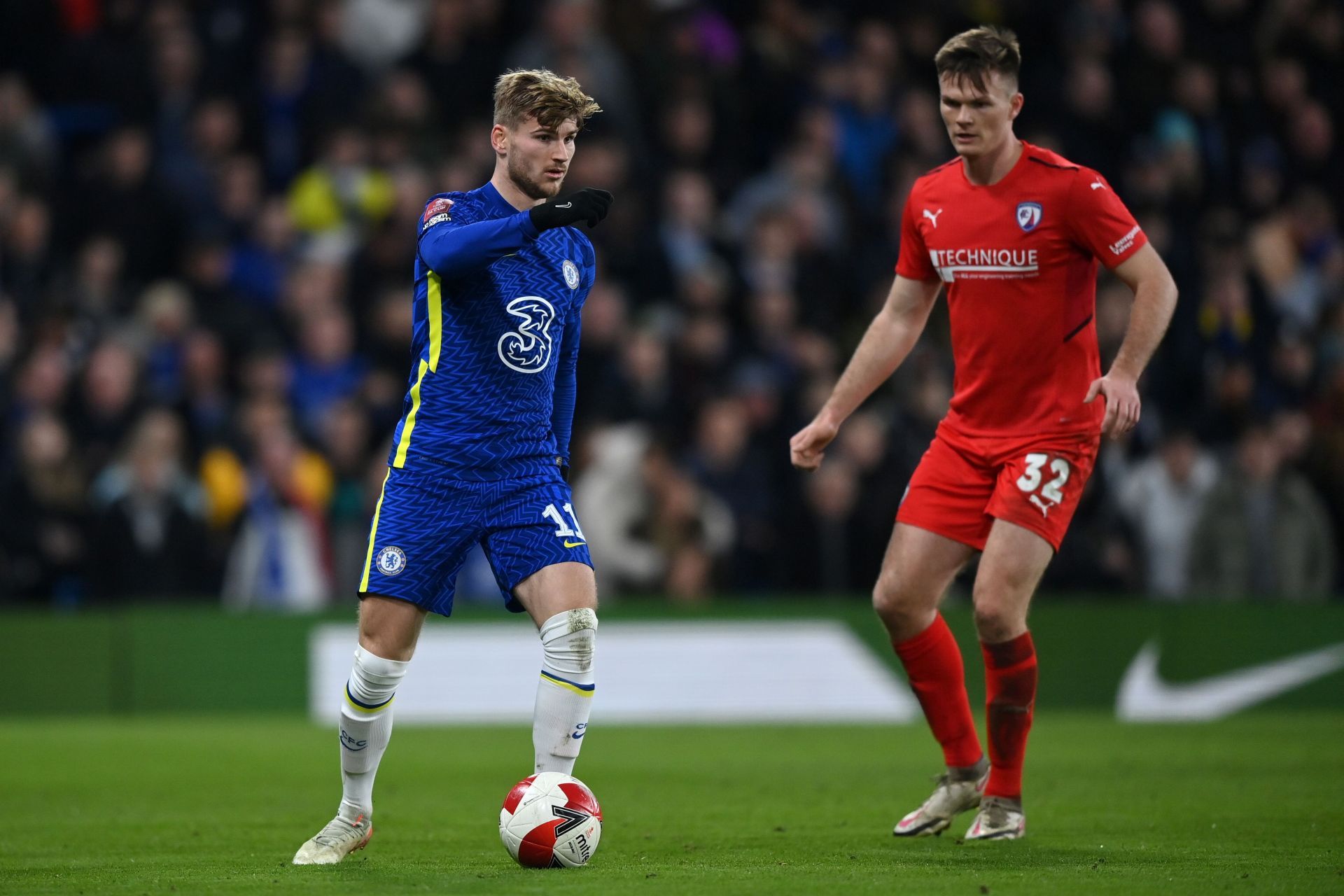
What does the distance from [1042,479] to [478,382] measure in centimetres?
216

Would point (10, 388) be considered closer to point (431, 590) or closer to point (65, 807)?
point (65, 807)

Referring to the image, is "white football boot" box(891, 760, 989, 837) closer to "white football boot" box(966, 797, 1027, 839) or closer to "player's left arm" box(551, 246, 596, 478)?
"white football boot" box(966, 797, 1027, 839)

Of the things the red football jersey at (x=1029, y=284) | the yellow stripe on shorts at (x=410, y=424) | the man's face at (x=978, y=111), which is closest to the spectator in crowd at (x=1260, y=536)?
the red football jersey at (x=1029, y=284)

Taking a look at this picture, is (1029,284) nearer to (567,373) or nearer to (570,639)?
(567,373)

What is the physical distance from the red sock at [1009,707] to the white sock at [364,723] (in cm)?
224

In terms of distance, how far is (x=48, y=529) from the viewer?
45.1 feet

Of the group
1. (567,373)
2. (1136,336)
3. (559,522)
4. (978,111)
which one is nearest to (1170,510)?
(1136,336)

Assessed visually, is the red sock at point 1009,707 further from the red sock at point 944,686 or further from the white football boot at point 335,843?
the white football boot at point 335,843

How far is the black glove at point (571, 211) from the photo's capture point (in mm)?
5953

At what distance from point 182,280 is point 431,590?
33.0 feet

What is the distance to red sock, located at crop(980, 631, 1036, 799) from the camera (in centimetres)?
698

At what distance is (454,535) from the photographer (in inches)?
249

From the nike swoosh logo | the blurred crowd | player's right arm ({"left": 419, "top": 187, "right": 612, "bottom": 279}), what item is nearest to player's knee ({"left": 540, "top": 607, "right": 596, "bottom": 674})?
player's right arm ({"left": 419, "top": 187, "right": 612, "bottom": 279})

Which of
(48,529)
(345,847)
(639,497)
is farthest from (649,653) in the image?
(345,847)
